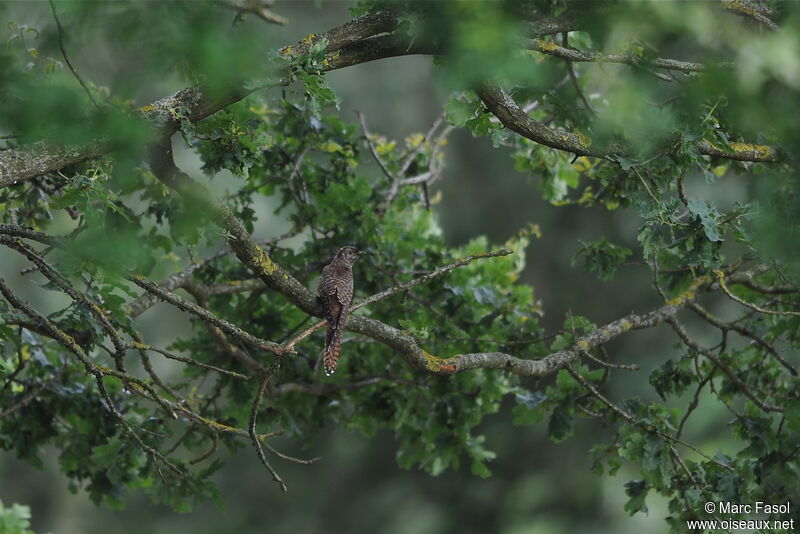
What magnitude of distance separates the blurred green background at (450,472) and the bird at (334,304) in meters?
5.05

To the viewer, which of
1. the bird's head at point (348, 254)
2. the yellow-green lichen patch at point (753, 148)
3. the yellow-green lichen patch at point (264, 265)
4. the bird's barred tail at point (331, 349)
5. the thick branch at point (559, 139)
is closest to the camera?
the thick branch at point (559, 139)

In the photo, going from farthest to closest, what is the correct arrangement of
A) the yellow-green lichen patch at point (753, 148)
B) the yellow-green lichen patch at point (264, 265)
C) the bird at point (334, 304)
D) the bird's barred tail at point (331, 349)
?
the bird's barred tail at point (331, 349)
the bird at point (334, 304)
the yellow-green lichen patch at point (753, 148)
the yellow-green lichen patch at point (264, 265)

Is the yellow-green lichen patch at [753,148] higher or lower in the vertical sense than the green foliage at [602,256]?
lower

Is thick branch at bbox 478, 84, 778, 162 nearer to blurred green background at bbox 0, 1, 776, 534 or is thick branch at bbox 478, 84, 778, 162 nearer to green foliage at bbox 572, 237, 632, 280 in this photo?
green foliage at bbox 572, 237, 632, 280

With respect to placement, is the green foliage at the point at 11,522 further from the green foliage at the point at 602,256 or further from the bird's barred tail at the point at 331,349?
the green foliage at the point at 602,256

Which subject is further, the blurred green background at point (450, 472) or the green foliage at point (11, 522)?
the blurred green background at point (450, 472)

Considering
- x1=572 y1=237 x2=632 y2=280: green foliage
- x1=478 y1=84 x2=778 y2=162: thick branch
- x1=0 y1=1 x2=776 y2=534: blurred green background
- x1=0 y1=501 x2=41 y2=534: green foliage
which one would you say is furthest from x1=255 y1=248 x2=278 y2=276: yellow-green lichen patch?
x1=0 y1=1 x2=776 y2=534: blurred green background

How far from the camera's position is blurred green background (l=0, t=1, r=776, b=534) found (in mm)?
10586

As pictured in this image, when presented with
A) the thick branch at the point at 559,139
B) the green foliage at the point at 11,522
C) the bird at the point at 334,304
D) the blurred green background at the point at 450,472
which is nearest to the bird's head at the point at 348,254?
the bird at the point at 334,304

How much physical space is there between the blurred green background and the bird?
505 centimetres

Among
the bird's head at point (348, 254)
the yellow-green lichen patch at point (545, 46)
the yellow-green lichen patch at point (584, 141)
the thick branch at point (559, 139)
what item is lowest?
the thick branch at point (559, 139)

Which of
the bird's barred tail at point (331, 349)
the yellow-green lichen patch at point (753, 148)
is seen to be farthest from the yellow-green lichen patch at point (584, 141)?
the bird's barred tail at point (331, 349)

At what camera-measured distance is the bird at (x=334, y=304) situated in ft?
13.2

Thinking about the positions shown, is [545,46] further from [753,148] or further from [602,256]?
[602,256]
